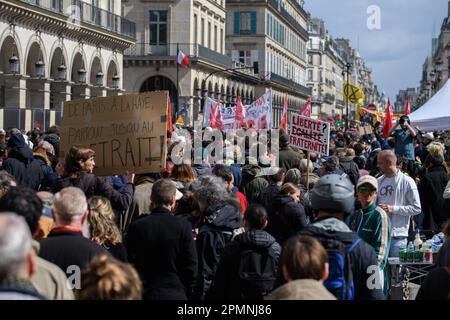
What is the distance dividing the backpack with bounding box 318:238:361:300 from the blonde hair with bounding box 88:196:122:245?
6.19ft

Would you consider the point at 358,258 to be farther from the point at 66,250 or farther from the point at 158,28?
the point at 158,28

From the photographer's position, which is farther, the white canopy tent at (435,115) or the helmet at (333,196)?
the white canopy tent at (435,115)

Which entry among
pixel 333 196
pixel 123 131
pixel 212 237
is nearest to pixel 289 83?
pixel 123 131

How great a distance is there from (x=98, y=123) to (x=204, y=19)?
51139mm

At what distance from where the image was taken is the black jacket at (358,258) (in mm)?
5852

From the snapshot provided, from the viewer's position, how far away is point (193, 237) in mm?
7328

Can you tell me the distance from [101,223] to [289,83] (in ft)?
293

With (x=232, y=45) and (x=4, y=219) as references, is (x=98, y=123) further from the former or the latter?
(x=232, y=45)

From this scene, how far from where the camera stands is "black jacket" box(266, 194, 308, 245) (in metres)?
8.95

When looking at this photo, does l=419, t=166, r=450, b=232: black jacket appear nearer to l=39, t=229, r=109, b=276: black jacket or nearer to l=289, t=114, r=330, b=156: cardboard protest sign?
l=289, t=114, r=330, b=156: cardboard protest sign

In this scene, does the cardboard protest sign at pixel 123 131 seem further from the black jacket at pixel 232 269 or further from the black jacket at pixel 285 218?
the black jacket at pixel 232 269

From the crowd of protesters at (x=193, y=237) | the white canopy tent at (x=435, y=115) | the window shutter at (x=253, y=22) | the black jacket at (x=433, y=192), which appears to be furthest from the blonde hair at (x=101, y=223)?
the window shutter at (x=253, y=22)

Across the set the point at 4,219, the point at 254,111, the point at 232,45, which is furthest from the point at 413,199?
the point at 232,45

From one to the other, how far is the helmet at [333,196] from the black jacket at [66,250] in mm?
1438
